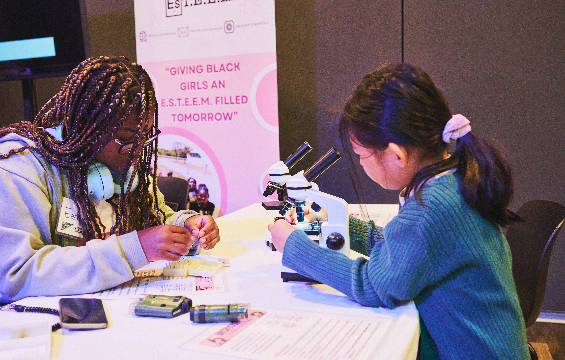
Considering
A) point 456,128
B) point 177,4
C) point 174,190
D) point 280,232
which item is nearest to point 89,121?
point 280,232

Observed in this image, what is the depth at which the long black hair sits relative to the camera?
102 centimetres

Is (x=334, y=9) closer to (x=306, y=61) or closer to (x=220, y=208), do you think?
(x=306, y=61)

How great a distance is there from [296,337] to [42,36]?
10.1 ft

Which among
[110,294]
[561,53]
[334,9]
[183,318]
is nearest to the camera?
[183,318]

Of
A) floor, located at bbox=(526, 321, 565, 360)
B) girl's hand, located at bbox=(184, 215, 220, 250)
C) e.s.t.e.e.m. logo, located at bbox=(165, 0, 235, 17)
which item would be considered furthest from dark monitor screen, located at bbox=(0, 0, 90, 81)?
floor, located at bbox=(526, 321, 565, 360)

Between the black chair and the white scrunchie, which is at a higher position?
the white scrunchie

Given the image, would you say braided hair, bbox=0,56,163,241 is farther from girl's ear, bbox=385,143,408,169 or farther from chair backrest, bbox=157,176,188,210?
chair backrest, bbox=157,176,188,210

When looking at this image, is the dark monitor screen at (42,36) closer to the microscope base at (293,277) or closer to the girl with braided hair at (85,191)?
the girl with braided hair at (85,191)

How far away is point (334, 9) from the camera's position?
129 inches

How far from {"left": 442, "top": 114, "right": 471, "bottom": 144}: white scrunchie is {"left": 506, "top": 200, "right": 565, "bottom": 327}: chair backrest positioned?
1.56 ft

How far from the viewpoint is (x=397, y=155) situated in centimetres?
110

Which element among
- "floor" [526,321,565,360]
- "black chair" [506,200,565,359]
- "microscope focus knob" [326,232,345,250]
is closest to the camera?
"microscope focus knob" [326,232,345,250]

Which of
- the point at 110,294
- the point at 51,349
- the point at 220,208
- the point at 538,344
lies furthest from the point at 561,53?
the point at 51,349

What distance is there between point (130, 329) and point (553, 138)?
287 cm
